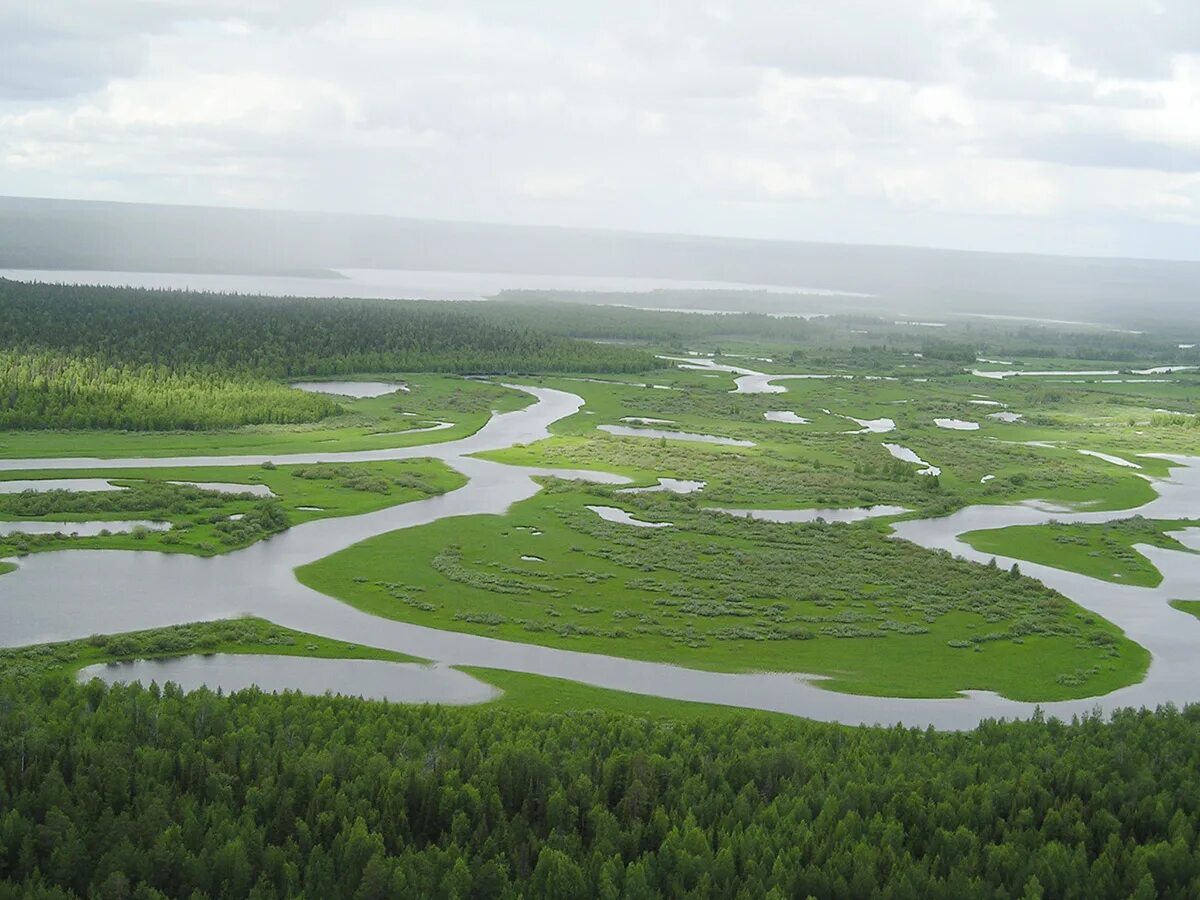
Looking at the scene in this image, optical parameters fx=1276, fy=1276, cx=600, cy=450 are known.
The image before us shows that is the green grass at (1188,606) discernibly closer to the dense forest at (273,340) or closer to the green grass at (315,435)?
the green grass at (315,435)

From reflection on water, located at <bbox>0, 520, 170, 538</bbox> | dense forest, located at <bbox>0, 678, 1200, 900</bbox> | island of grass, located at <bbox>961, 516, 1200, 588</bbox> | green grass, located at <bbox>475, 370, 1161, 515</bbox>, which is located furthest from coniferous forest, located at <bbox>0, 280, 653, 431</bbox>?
dense forest, located at <bbox>0, 678, 1200, 900</bbox>

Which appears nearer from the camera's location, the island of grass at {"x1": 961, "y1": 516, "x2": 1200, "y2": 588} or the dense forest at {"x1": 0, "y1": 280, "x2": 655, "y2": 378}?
the island of grass at {"x1": 961, "y1": 516, "x2": 1200, "y2": 588}

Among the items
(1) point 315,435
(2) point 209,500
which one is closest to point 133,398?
(1) point 315,435

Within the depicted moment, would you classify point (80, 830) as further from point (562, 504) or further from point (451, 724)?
point (562, 504)

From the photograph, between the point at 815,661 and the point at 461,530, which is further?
the point at 461,530

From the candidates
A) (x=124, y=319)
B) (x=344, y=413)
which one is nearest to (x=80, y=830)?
(x=344, y=413)

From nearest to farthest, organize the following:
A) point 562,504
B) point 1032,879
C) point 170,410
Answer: point 1032,879, point 562,504, point 170,410

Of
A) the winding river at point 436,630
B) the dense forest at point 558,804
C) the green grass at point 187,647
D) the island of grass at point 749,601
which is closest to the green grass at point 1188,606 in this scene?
the winding river at point 436,630

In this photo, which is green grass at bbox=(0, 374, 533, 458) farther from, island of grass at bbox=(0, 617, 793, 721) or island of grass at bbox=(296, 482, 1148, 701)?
island of grass at bbox=(0, 617, 793, 721)
